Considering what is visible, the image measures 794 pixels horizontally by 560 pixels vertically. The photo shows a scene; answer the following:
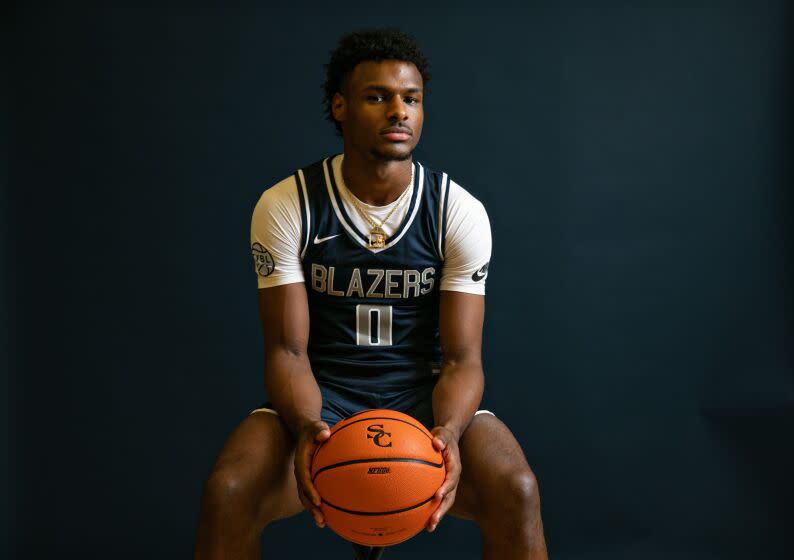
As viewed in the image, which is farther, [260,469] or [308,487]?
[260,469]

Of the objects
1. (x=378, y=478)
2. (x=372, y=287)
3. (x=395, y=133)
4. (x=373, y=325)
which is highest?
(x=395, y=133)

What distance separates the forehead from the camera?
2.40 m

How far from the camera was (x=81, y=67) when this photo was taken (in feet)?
10.7

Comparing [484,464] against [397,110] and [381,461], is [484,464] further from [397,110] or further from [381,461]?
[397,110]

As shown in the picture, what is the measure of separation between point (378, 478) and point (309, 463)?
0.69 ft

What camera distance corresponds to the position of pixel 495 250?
3.36 meters

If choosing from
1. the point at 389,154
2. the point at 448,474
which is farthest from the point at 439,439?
the point at 389,154

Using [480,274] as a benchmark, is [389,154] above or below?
above

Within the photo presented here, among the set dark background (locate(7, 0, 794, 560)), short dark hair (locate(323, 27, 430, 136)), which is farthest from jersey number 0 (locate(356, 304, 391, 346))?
dark background (locate(7, 0, 794, 560))

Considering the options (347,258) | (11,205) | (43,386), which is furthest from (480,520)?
(11,205)

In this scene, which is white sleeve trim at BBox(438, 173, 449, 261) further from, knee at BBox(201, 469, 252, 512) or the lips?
knee at BBox(201, 469, 252, 512)

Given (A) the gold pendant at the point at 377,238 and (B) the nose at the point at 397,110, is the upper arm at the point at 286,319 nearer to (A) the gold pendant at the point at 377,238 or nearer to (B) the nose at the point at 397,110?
(A) the gold pendant at the point at 377,238

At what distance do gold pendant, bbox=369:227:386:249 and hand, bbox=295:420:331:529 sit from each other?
19.8 inches

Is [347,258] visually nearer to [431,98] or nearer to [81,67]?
[431,98]
